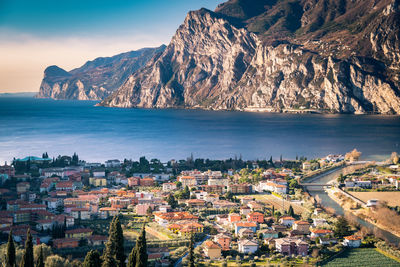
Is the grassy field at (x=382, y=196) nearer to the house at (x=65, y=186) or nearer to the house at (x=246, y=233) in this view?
the house at (x=246, y=233)

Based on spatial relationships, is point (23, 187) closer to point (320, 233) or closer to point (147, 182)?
point (147, 182)

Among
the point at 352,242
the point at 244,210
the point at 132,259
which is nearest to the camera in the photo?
the point at 132,259

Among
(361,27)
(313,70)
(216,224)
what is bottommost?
(216,224)

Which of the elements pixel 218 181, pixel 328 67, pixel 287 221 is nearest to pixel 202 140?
pixel 218 181

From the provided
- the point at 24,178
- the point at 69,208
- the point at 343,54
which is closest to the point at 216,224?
the point at 69,208

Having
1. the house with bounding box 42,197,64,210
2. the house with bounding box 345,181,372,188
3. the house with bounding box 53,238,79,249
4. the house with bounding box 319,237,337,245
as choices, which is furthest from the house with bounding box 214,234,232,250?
the house with bounding box 345,181,372,188

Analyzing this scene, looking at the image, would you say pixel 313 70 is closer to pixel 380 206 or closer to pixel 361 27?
pixel 361 27

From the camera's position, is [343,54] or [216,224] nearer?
[216,224]
